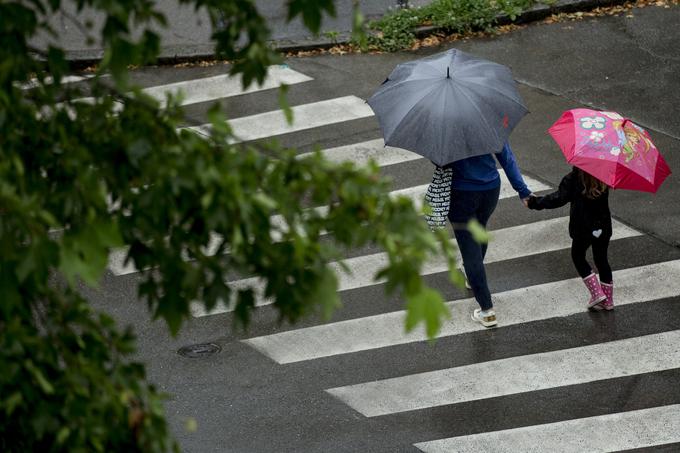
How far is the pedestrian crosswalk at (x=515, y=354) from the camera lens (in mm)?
8461

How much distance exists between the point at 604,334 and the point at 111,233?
6.43 meters

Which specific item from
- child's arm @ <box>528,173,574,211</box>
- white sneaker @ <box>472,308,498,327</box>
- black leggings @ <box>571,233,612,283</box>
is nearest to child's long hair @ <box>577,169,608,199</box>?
child's arm @ <box>528,173,574,211</box>

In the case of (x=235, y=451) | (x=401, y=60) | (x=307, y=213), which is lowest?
(x=235, y=451)

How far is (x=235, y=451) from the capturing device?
8516 mm

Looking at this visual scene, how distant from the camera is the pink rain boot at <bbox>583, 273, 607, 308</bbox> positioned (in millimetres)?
9867

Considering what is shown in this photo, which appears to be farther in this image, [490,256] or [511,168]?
[490,256]

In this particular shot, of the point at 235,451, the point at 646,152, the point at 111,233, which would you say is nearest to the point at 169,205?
the point at 111,233

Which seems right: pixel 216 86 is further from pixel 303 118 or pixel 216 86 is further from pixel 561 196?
pixel 561 196

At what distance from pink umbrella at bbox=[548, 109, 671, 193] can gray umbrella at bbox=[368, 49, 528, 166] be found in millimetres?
448

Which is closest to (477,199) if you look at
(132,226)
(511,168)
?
(511,168)

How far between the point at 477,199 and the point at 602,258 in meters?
1.25

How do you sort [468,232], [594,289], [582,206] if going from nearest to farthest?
[468,232] < [582,206] < [594,289]

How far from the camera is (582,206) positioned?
9.55 m

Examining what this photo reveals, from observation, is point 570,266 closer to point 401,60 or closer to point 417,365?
point 417,365
